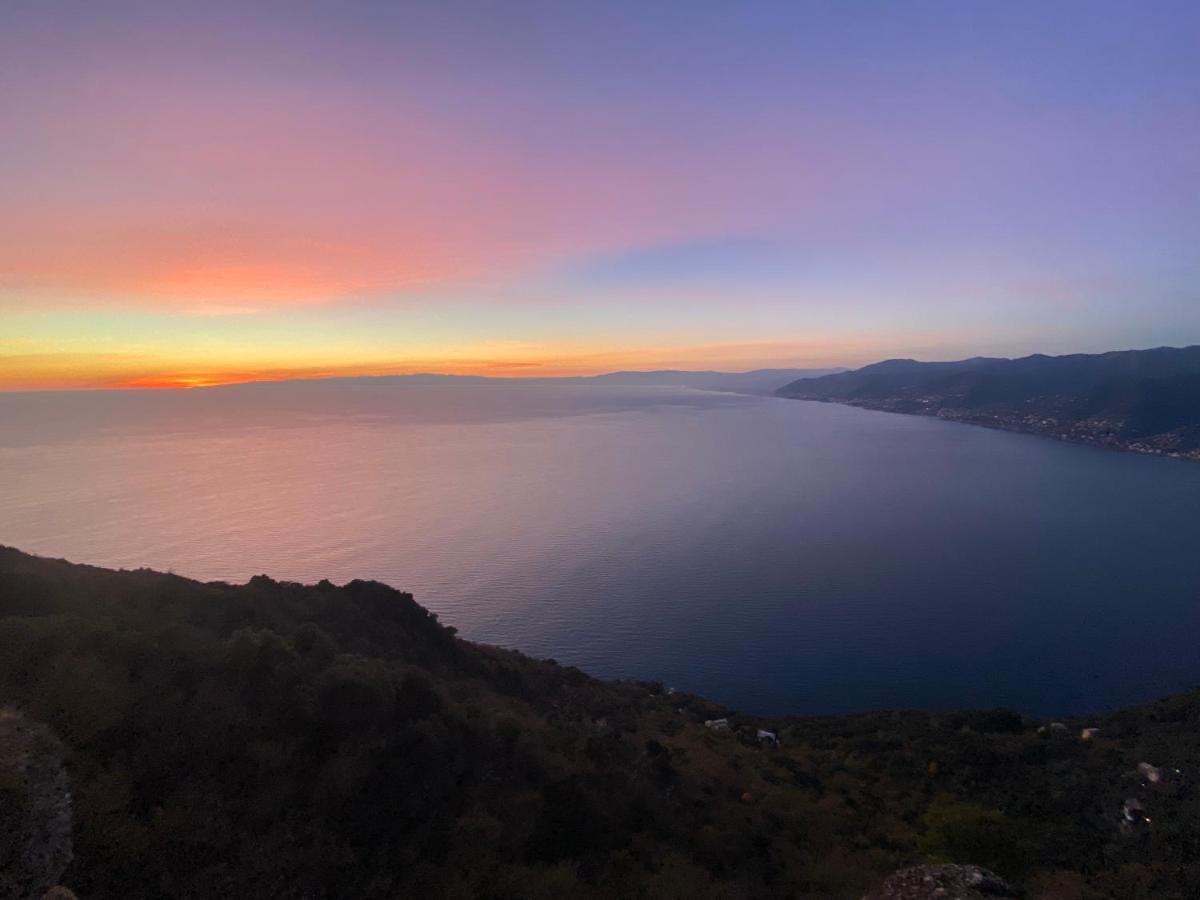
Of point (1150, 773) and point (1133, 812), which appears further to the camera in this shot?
point (1150, 773)

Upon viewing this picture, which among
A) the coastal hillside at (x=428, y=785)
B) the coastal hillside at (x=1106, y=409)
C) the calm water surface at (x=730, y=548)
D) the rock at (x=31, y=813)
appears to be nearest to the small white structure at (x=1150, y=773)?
the coastal hillside at (x=428, y=785)

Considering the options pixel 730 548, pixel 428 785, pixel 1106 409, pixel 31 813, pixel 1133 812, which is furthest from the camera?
pixel 1106 409

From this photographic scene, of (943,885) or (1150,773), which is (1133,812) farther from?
(943,885)

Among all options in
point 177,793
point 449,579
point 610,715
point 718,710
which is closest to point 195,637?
point 177,793

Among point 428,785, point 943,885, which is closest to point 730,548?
point 943,885

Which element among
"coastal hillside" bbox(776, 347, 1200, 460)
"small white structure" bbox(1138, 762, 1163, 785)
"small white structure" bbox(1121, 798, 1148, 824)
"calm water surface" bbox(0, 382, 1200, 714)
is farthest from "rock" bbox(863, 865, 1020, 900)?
"coastal hillside" bbox(776, 347, 1200, 460)

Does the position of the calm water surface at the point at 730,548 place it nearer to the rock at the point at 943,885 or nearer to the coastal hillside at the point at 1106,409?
the coastal hillside at the point at 1106,409

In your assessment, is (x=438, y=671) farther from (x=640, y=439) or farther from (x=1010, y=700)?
(x=640, y=439)
